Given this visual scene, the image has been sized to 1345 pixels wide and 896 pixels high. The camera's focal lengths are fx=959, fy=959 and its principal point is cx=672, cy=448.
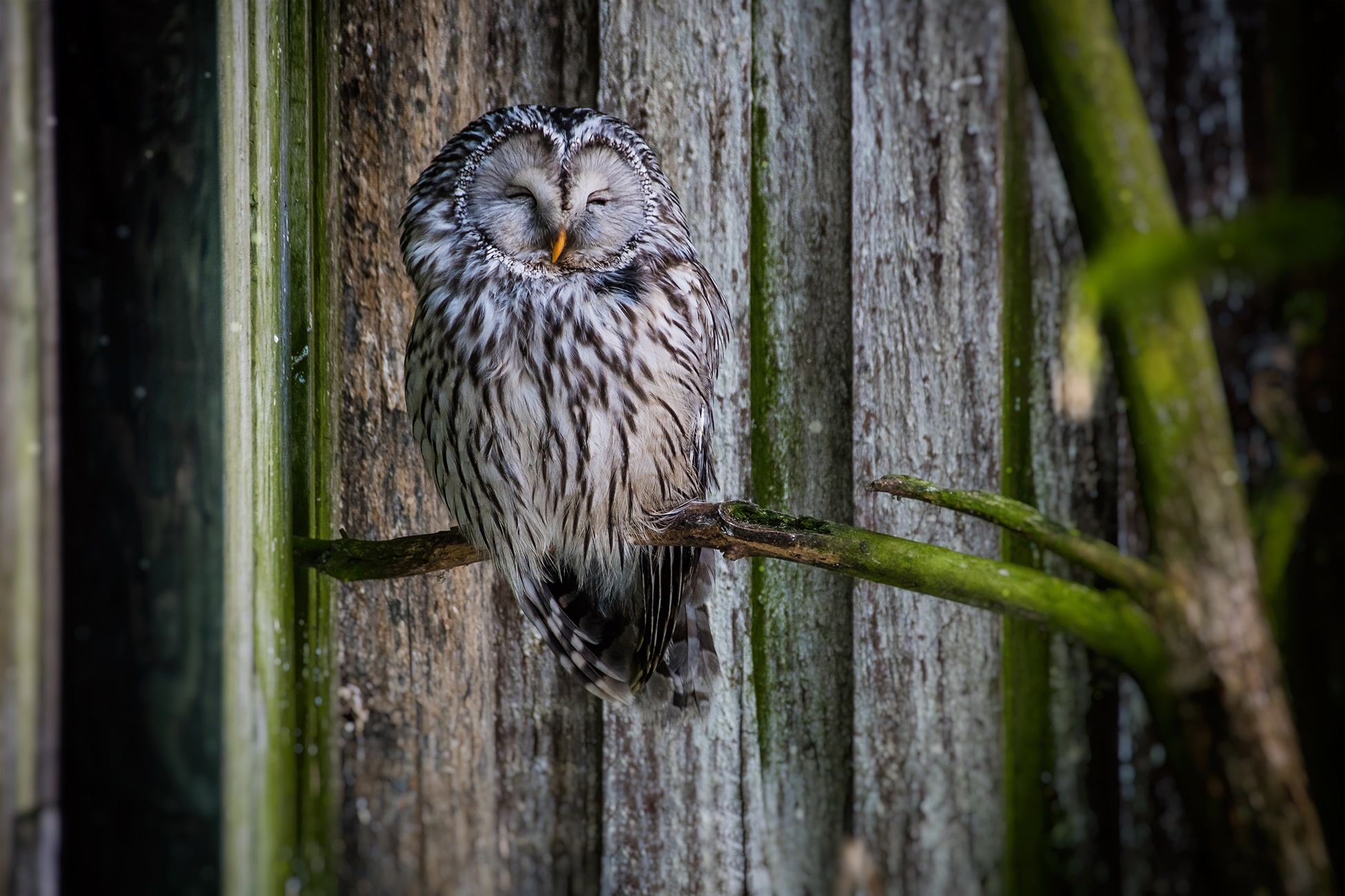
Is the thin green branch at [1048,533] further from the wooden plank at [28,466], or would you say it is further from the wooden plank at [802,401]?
the wooden plank at [28,466]

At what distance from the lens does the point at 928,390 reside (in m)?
1.61

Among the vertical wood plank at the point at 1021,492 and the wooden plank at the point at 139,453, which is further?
the vertical wood plank at the point at 1021,492

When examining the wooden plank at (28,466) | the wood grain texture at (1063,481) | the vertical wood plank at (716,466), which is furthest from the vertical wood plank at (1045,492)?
the wooden plank at (28,466)

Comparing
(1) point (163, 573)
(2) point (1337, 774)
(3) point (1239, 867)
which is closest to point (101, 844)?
(1) point (163, 573)

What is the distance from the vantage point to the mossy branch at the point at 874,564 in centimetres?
106

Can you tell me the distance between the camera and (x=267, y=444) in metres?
1.38

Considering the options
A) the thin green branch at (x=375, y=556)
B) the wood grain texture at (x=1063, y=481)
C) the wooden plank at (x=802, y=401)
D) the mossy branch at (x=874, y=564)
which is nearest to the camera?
the mossy branch at (x=874, y=564)

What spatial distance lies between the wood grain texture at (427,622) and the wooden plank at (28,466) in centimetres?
77

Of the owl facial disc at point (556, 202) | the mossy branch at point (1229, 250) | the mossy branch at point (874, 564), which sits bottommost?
the mossy branch at point (874, 564)

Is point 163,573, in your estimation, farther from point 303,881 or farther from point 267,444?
point 303,881

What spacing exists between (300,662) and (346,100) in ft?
3.13

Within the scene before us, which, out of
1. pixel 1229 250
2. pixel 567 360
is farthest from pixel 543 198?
pixel 1229 250

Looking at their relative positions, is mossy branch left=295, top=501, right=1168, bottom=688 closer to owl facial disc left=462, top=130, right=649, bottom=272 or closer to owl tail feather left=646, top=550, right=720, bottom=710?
owl tail feather left=646, top=550, right=720, bottom=710

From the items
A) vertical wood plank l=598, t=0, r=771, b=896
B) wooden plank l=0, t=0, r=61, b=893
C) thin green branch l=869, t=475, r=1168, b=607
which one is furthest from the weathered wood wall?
wooden plank l=0, t=0, r=61, b=893
